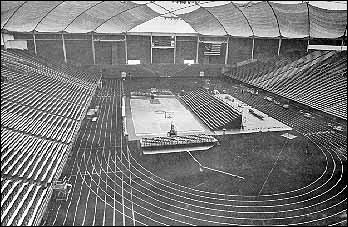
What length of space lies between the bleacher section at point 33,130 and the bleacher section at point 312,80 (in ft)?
65.8

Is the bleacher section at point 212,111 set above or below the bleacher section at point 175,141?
above

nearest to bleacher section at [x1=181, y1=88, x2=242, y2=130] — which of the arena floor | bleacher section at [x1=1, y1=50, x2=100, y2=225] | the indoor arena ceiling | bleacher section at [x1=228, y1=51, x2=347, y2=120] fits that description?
the arena floor

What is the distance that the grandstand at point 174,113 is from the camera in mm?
12055

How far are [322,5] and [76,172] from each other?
3704cm

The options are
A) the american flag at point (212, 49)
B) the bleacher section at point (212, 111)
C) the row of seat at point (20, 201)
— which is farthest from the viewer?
the american flag at point (212, 49)

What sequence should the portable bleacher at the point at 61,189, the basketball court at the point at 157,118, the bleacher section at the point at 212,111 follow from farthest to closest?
the bleacher section at the point at 212,111
the basketball court at the point at 157,118
the portable bleacher at the point at 61,189

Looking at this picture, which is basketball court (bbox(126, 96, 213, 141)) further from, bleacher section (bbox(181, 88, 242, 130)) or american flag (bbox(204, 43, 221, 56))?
american flag (bbox(204, 43, 221, 56))

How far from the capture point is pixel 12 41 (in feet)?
120

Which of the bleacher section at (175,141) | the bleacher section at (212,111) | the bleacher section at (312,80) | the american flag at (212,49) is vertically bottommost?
the bleacher section at (175,141)

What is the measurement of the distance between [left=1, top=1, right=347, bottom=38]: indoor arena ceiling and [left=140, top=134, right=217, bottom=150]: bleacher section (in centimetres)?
2438

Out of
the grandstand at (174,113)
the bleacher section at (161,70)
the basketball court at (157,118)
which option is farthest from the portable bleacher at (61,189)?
the bleacher section at (161,70)

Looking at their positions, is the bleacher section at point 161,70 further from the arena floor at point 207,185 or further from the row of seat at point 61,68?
the arena floor at point 207,185

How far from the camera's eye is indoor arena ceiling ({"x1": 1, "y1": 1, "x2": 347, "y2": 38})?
35.6m

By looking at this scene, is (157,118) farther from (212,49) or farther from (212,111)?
(212,49)
